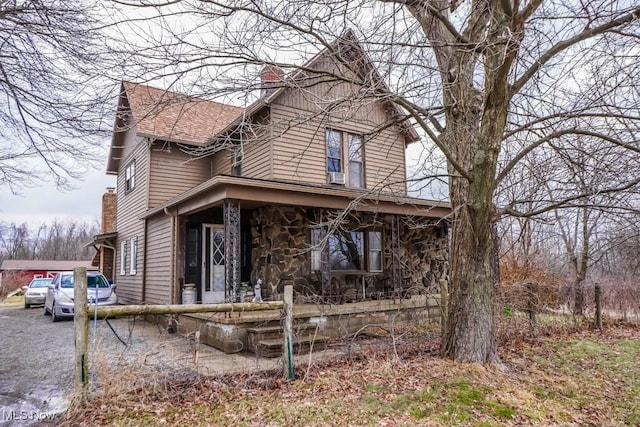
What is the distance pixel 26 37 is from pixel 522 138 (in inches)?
318

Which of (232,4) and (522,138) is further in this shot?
(522,138)

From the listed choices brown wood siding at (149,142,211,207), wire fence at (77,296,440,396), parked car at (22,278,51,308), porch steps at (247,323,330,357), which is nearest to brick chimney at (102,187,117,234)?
parked car at (22,278,51,308)

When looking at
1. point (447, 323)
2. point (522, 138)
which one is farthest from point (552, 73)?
point (447, 323)

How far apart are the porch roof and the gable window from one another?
6.03 feet

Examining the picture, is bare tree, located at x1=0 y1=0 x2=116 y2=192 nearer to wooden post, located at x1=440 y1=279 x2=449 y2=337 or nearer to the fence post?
the fence post

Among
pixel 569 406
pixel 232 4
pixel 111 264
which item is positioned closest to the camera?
pixel 569 406

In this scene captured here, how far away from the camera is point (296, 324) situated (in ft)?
26.3

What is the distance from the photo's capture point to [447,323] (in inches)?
245

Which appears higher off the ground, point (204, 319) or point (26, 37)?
point (26, 37)

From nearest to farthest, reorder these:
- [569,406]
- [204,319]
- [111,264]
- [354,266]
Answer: [569,406] → [204,319] → [354,266] → [111,264]

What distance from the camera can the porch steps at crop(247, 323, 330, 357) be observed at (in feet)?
22.2

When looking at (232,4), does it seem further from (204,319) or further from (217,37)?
(204,319)

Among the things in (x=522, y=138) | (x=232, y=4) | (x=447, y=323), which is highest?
(x=232, y=4)

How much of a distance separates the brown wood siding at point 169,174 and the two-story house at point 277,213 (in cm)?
3
